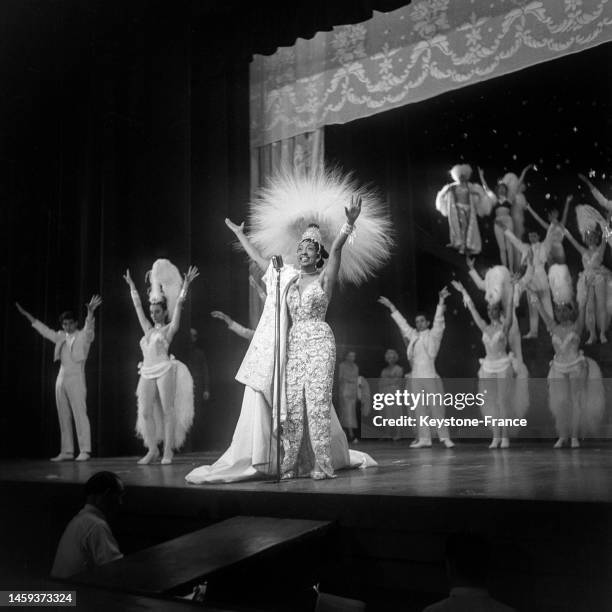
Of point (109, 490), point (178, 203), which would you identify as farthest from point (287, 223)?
point (178, 203)

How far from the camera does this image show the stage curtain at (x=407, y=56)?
600 cm

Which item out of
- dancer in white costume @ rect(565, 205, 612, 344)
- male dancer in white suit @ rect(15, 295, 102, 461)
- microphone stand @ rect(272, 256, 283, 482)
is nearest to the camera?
microphone stand @ rect(272, 256, 283, 482)

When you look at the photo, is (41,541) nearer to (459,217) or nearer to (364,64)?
(364,64)

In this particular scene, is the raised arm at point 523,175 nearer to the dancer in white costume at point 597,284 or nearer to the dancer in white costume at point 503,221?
the dancer in white costume at point 503,221

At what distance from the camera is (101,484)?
335 centimetres

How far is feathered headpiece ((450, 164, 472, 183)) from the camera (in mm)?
8711

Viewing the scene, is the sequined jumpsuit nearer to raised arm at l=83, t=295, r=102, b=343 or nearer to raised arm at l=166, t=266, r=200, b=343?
raised arm at l=166, t=266, r=200, b=343

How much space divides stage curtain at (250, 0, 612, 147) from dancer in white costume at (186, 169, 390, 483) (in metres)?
1.97

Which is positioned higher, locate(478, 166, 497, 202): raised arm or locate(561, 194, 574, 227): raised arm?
locate(478, 166, 497, 202): raised arm

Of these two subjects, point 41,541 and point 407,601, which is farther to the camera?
point 41,541

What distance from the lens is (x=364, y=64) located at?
7.14 m

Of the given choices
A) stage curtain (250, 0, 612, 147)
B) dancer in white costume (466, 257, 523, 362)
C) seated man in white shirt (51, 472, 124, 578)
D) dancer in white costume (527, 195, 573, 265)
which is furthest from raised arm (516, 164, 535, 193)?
seated man in white shirt (51, 472, 124, 578)

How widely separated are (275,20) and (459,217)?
319 cm

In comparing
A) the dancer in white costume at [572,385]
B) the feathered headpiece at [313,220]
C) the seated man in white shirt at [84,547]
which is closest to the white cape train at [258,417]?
the feathered headpiece at [313,220]
